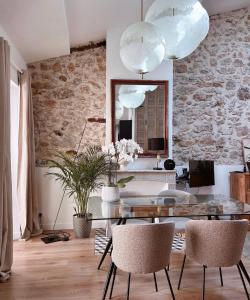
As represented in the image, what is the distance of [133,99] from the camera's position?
15.7ft

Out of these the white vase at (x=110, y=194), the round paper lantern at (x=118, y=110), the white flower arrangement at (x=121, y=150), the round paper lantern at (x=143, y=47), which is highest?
the round paper lantern at (x=143, y=47)

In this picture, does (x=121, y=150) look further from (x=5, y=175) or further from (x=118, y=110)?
(x=118, y=110)

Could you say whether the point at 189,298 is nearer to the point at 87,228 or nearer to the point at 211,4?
the point at 87,228

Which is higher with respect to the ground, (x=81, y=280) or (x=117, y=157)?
(x=117, y=157)

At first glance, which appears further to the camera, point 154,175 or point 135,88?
point 135,88

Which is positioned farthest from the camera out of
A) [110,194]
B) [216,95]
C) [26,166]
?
[216,95]

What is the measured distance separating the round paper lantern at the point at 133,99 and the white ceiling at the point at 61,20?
1.07m

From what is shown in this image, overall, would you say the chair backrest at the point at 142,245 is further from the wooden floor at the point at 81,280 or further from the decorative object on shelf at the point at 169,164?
the decorative object on shelf at the point at 169,164

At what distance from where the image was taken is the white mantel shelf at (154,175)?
459 centimetres

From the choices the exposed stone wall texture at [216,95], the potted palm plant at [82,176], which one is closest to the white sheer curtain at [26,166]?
the potted palm plant at [82,176]

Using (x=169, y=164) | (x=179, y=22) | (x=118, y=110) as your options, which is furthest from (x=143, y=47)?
(x=169, y=164)

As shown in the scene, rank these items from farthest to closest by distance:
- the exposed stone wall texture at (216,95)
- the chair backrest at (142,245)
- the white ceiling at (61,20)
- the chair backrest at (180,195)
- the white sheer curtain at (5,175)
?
the exposed stone wall texture at (216,95)
the chair backrest at (180,195)
the white ceiling at (61,20)
the white sheer curtain at (5,175)
the chair backrest at (142,245)

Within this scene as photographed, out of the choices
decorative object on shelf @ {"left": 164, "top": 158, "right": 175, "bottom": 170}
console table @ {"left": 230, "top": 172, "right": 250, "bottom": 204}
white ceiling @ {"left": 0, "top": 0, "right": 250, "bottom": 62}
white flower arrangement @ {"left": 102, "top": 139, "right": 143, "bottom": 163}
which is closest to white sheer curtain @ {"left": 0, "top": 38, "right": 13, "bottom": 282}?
white ceiling @ {"left": 0, "top": 0, "right": 250, "bottom": 62}

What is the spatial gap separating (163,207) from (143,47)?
1478 mm
